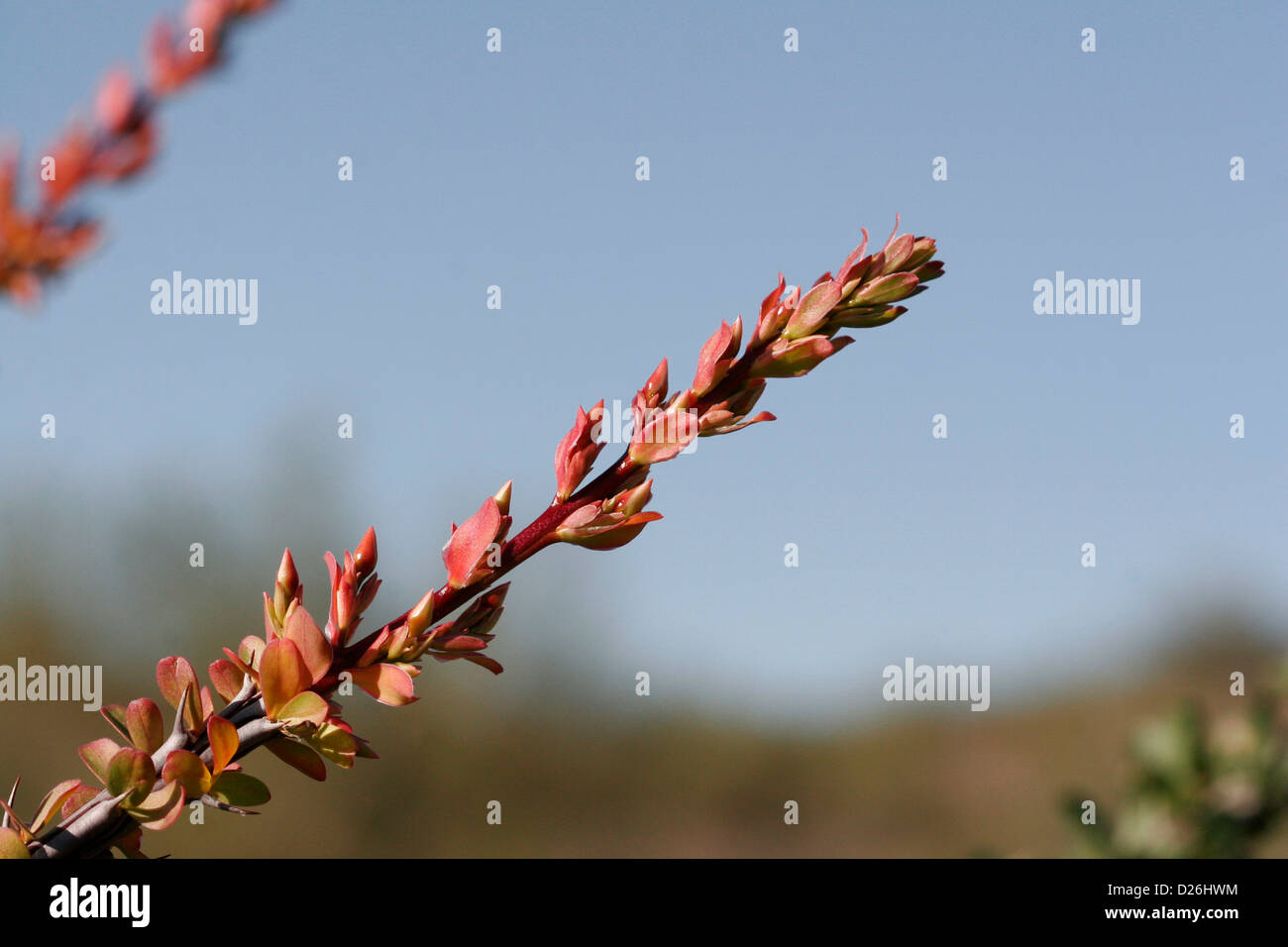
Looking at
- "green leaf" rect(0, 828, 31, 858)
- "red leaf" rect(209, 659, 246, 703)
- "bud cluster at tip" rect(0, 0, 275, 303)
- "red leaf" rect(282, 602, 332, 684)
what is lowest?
"green leaf" rect(0, 828, 31, 858)

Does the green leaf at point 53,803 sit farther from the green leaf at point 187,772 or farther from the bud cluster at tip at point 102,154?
the bud cluster at tip at point 102,154

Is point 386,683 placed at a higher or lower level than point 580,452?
lower

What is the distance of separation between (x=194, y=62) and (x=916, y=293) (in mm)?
517

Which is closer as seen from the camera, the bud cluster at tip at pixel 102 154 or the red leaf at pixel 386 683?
the red leaf at pixel 386 683

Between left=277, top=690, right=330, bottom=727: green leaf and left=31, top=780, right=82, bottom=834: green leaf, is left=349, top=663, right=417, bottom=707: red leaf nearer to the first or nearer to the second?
left=277, top=690, right=330, bottom=727: green leaf

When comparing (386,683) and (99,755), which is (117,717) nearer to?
(99,755)

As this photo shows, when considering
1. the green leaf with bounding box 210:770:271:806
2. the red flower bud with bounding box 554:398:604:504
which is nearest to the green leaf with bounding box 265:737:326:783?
the green leaf with bounding box 210:770:271:806

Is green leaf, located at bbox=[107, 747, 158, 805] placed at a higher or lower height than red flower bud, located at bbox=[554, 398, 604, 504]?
lower

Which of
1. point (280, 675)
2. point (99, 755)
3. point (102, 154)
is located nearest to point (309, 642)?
point (280, 675)

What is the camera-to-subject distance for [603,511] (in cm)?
43

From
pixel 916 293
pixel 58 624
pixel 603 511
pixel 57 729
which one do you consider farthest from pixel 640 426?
pixel 58 624

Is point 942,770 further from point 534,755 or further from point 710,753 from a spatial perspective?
point 534,755

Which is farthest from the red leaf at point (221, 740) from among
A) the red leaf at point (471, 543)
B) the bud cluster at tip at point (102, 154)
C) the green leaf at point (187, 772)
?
the bud cluster at tip at point (102, 154)

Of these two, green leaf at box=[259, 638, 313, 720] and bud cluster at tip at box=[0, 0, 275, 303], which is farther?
bud cluster at tip at box=[0, 0, 275, 303]
